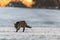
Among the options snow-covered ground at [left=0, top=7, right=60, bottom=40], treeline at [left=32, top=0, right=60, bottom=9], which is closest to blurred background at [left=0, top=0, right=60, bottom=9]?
treeline at [left=32, top=0, right=60, bottom=9]

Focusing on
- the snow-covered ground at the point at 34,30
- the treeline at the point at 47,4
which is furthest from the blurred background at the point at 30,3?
the snow-covered ground at the point at 34,30

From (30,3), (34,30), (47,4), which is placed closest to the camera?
(34,30)

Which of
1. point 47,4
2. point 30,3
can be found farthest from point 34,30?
point 47,4

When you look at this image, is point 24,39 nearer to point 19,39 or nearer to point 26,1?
point 19,39

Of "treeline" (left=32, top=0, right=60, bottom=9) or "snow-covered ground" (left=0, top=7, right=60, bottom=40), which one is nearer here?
"snow-covered ground" (left=0, top=7, right=60, bottom=40)

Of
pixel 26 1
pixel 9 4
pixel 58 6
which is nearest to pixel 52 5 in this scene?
pixel 58 6

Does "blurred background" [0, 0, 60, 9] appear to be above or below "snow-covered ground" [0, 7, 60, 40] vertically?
below

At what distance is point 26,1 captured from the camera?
3766 cm

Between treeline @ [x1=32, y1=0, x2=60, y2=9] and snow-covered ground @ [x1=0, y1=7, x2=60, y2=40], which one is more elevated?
snow-covered ground @ [x1=0, y1=7, x2=60, y2=40]

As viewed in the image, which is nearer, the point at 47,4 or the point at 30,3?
the point at 30,3

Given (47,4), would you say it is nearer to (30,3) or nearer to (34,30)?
(30,3)

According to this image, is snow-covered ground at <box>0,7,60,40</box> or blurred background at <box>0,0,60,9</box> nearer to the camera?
snow-covered ground at <box>0,7,60,40</box>

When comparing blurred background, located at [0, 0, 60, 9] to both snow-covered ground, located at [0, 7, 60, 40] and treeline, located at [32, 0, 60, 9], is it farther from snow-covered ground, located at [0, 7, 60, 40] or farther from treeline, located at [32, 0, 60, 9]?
snow-covered ground, located at [0, 7, 60, 40]

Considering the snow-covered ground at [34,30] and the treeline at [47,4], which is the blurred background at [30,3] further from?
the snow-covered ground at [34,30]
